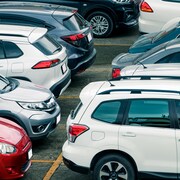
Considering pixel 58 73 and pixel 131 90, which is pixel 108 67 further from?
pixel 131 90

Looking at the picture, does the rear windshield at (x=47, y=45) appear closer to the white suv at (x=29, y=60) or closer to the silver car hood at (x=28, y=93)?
the white suv at (x=29, y=60)

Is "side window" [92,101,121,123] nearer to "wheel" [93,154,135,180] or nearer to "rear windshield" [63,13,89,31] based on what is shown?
"wheel" [93,154,135,180]

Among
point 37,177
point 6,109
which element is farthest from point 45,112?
point 37,177

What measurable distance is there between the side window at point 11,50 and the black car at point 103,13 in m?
7.01

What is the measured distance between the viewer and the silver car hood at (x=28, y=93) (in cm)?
1330

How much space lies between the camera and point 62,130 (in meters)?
14.4

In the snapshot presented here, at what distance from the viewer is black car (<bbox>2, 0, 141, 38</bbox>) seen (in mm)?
21766

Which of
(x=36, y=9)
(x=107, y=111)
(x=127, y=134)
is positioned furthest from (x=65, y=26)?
(x=127, y=134)

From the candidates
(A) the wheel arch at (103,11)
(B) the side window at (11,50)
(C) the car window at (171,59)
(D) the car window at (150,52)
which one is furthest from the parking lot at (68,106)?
(C) the car window at (171,59)

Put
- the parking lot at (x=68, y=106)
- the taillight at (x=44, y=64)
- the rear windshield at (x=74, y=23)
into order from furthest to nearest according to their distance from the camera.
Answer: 1. the rear windshield at (x=74, y=23)
2. the taillight at (x=44, y=64)
3. the parking lot at (x=68, y=106)

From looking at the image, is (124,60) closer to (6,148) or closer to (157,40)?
(157,40)

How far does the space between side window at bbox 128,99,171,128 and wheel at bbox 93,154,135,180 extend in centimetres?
54

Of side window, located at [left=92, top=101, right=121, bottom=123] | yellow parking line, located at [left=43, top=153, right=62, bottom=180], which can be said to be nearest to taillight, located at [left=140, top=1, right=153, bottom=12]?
yellow parking line, located at [left=43, top=153, right=62, bottom=180]

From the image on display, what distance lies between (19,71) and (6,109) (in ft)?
6.10
